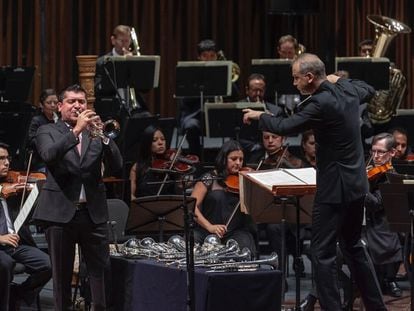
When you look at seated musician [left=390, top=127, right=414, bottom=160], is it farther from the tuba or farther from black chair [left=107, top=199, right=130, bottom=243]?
black chair [left=107, top=199, right=130, bottom=243]

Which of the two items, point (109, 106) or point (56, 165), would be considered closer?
point (56, 165)

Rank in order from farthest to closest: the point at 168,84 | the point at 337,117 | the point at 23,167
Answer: the point at 168,84 → the point at 23,167 → the point at 337,117

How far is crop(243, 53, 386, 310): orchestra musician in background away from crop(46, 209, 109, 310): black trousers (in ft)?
4.05

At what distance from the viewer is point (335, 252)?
7.29 metres

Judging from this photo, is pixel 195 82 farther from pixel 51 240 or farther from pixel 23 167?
pixel 51 240

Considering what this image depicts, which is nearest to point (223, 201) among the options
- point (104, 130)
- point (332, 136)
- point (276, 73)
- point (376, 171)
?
point (376, 171)

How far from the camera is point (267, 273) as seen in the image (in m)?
7.36

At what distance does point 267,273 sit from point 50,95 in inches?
153

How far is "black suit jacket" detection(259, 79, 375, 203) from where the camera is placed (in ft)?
23.5

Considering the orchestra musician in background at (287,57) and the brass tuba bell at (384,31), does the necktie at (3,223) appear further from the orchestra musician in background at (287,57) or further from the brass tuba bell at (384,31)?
the brass tuba bell at (384,31)

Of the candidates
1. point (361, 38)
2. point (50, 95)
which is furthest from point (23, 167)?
point (361, 38)

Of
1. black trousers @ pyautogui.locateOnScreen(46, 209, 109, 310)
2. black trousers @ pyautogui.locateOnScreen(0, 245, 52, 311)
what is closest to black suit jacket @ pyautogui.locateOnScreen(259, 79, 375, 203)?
black trousers @ pyautogui.locateOnScreen(46, 209, 109, 310)

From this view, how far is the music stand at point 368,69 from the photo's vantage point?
430 inches

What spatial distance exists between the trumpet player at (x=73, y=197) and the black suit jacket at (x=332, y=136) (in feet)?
3.67
